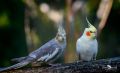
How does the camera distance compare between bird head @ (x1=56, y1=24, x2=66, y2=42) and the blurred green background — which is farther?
the blurred green background

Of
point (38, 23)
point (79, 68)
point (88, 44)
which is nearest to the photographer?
point (79, 68)

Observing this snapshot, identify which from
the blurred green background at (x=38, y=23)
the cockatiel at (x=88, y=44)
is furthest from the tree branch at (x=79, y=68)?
the blurred green background at (x=38, y=23)

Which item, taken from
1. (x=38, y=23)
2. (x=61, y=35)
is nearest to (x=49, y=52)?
(x=61, y=35)

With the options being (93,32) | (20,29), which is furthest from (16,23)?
(93,32)

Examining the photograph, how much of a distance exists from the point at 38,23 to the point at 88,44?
8170mm

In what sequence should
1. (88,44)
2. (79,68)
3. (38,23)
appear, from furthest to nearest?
1. (38,23)
2. (88,44)
3. (79,68)

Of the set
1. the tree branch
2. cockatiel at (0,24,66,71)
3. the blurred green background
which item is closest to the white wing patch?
cockatiel at (0,24,66,71)

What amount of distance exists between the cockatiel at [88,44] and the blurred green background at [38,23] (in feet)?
20.9

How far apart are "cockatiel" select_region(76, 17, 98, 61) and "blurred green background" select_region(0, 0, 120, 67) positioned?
6369mm

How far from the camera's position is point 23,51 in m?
14.9

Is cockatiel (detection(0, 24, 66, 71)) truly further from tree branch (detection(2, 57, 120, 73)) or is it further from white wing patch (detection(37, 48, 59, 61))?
tree branch (detection(2, 57, 120, 73))

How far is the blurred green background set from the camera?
14.4 m

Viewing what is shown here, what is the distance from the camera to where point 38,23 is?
1528 centimetres

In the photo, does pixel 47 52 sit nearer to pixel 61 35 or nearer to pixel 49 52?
pixel 49 52
